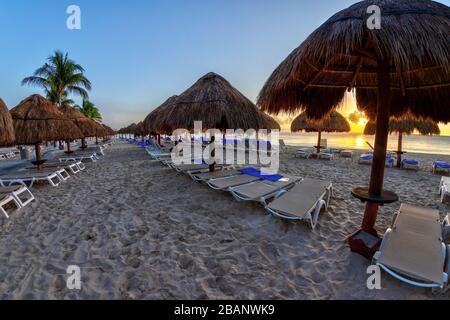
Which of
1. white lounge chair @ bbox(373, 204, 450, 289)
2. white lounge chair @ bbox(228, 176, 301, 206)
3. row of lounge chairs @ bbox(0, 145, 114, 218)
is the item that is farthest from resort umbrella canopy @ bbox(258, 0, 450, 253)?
row of lounge chairs @ bbox(0, 145, 114, 218)

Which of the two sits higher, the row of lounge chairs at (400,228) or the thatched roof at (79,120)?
the thatched roof at (79,120)

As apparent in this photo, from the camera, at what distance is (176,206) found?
14.0 ft

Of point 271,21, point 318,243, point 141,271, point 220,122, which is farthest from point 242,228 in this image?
point 271,21

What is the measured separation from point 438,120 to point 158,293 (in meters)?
5.00

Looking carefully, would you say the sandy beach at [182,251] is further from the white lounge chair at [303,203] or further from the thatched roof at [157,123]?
the thatched roof at [157,123]

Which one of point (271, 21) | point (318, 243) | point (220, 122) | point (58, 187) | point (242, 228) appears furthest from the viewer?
point (271, 21)

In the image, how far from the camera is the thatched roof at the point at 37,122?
6.25m

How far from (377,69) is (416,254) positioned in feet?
7.06

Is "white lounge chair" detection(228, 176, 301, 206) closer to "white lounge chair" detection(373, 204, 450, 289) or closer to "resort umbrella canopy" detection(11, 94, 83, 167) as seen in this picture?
"white lounge chair" detection(373, 204, 450, 289)

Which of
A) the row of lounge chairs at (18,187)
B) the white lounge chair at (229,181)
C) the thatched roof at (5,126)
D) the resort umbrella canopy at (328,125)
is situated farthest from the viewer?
the resort umbrella canopy at (328,125)

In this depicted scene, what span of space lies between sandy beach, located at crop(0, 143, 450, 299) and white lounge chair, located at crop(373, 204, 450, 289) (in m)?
0.20

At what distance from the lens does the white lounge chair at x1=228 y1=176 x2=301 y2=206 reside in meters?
4.01

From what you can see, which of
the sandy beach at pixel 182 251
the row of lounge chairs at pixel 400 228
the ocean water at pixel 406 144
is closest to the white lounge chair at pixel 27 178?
the sandy beach at pixel 182 251
